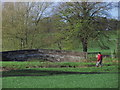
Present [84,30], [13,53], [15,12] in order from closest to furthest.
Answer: [13,53], [84,30], [15,12]

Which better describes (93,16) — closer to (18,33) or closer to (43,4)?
(43,4)

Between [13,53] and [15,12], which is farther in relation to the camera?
[15,12]

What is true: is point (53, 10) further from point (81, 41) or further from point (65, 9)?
point (81, 41)

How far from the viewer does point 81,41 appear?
3325 centimetres

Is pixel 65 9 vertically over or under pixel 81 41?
over

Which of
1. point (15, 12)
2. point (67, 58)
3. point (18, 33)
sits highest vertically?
point (15, 12)

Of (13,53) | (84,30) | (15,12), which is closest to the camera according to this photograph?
(13,53)

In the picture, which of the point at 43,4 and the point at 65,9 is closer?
the point at 65,9

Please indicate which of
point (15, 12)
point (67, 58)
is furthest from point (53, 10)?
point (67, 58)

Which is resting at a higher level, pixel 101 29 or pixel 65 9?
pixel 65 9

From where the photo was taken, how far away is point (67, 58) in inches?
1158

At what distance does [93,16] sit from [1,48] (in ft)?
38.7

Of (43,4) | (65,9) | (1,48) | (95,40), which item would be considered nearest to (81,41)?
(95,40)

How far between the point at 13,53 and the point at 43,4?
890 centimetres
